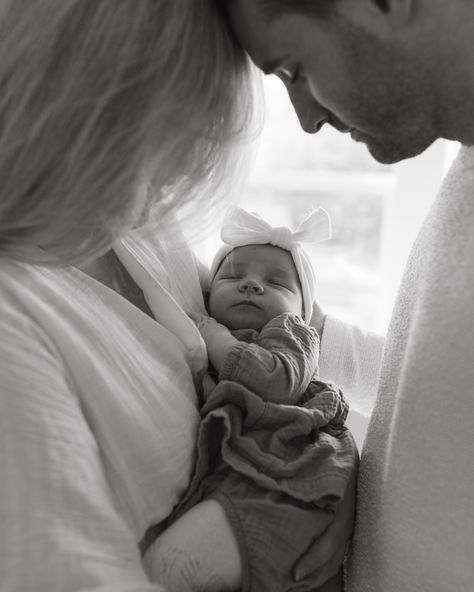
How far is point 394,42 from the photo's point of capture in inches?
33.2

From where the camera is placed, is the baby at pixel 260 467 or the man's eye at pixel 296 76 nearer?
the baby at pixel 260 467

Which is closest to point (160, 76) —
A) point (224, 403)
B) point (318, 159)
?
point (224, 403)

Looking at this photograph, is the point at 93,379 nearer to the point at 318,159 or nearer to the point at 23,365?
the point at 23,365

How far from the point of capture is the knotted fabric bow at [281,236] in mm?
1235

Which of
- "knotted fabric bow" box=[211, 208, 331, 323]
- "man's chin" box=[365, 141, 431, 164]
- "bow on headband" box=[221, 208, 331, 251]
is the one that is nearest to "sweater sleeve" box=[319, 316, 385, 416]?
"knotted fabric bow" box=[211, 208, 331, 323]

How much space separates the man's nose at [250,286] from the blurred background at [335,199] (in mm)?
1679

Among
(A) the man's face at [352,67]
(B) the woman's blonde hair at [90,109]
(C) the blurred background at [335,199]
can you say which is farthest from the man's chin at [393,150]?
(C) the blurred background at [335,199]

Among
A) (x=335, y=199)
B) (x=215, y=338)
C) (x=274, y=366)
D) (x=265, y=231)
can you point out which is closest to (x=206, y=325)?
(x=215, y=338)

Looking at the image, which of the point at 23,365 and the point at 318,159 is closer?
the point at 23,365

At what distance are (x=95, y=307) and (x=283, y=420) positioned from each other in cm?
27

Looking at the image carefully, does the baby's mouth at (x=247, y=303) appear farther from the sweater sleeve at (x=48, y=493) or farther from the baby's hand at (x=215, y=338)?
the sweater sleeve at (x=48, y=493)

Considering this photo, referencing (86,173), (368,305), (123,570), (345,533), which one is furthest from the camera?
(368,305)

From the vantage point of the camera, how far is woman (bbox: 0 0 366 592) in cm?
62

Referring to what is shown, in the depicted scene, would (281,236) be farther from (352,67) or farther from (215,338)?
(352,67)
